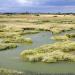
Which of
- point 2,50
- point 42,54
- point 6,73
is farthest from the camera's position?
point 2,50

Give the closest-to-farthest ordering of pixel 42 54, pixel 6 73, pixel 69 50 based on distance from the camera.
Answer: pixel 6 73 < pixel 42 54 < pixel 69 50

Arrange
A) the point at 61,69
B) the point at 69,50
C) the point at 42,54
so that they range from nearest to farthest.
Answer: the point at 61,69 → the point at 42,54 → the point at 69,50

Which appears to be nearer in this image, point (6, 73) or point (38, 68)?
point (6, 73)

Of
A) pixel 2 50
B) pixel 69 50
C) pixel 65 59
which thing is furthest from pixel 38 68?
pixel 2 50

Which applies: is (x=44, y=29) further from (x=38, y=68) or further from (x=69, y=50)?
(x=38, y=68)

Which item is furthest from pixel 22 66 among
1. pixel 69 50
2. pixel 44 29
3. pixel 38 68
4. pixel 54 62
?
pixel 44 29

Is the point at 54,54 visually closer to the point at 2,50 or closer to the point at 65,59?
the point at 65,59

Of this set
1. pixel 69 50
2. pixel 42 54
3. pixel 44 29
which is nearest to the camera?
pixel 42 54

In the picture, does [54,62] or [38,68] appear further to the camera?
[54,62]

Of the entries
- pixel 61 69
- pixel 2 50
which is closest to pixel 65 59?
pixel 61 69
